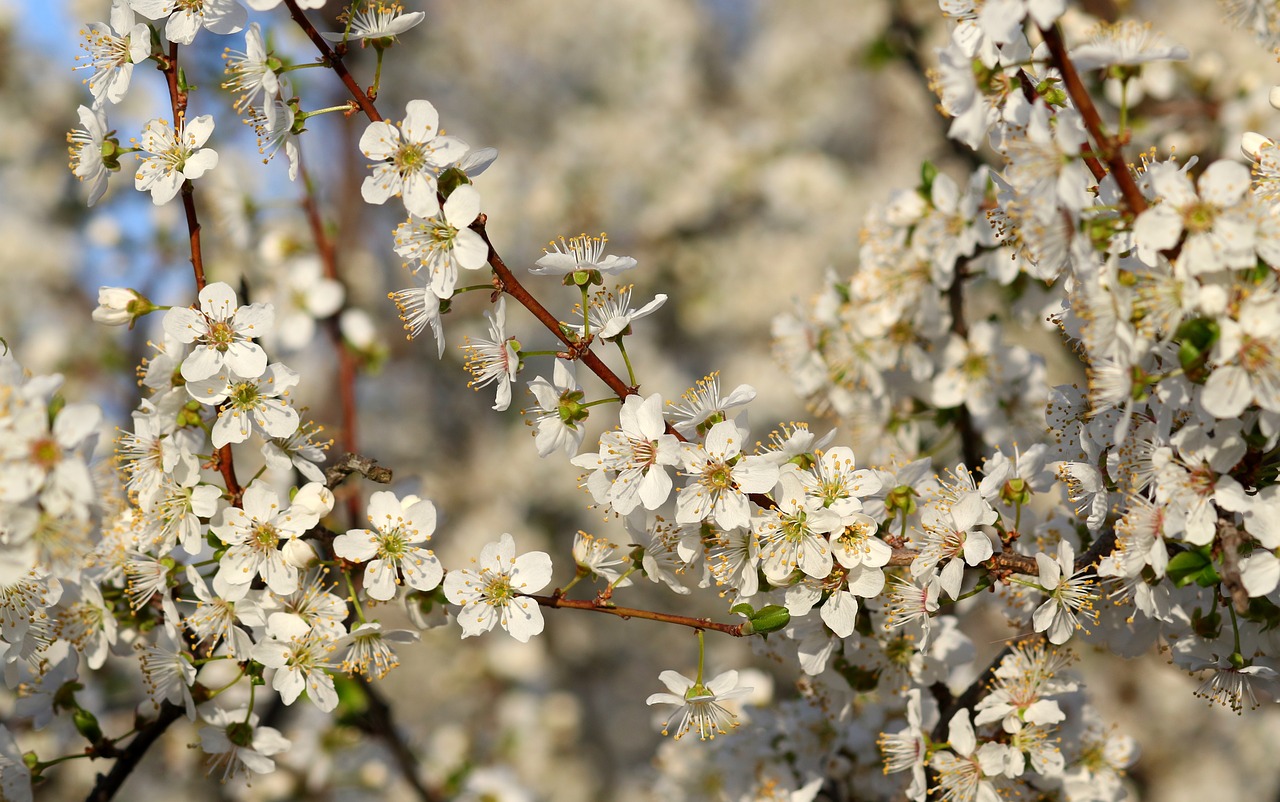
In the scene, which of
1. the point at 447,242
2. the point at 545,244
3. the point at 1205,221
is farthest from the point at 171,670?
the point at 545,244

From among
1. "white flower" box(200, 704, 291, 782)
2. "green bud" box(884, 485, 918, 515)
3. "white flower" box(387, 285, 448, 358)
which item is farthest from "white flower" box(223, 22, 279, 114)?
"green bud" box(884, 485, 918, 515)

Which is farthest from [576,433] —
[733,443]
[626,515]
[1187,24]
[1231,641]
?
[1187,24]

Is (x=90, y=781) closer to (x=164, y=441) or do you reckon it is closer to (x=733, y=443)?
(x=164, y=441)

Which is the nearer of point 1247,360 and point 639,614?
point 1247,360

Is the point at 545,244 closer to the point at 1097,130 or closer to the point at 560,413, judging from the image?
the point at 560,413

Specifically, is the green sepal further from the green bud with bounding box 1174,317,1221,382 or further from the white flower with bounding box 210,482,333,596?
the white flower with bounding box 210,482,333,596

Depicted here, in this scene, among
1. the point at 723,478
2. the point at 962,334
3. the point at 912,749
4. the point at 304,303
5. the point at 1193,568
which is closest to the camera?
the point at 1193,568
